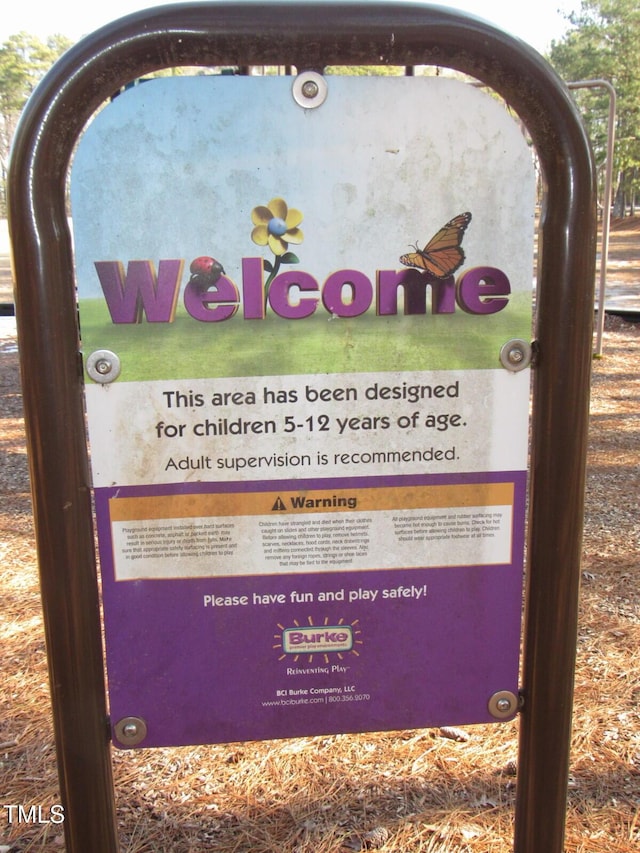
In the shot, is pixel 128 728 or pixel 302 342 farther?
A: pixel 128 728

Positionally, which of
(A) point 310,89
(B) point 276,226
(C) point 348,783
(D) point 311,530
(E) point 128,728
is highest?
(A) point 310,89

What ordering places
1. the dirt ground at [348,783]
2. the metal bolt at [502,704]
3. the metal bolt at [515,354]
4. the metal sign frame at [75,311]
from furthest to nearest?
the dirt ground at [348,783] → the metal bolt at [502,704] → the metal bolt at [515,354] → the metal sign frame at [75,311]

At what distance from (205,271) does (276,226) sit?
137 millimetres

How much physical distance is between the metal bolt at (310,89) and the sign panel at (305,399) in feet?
0.09

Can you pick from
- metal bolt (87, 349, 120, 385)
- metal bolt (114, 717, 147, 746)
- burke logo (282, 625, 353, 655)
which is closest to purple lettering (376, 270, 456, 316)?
metal bolt (87, 349, 120, 385)

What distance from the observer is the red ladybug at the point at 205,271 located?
1288 mm

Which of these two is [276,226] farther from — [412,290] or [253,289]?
[412,290]

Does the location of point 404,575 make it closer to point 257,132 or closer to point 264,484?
point 264,484

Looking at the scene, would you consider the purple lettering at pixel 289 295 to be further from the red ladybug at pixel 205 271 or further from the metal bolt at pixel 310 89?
the metal bolt at pixel 310 89

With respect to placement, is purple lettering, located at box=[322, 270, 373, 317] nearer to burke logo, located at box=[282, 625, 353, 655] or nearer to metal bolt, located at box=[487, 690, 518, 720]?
burke logo, located at box=[282, 625, 353, 655]

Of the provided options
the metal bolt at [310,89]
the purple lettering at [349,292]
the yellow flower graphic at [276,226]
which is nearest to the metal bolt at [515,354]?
the purple lettering at [349,292]

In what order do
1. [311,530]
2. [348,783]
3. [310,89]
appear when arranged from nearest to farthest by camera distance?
[310,89] → [311,530] → [348,783]

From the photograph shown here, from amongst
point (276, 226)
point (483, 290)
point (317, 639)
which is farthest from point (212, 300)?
point (317, 639)

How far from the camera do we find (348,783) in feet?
6.75
